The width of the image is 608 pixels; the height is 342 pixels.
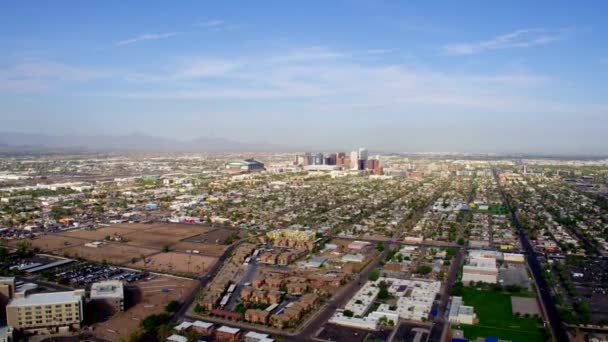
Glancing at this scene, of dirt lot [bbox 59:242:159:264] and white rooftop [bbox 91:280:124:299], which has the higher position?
white rooftop [bbox 91:280:124:299]

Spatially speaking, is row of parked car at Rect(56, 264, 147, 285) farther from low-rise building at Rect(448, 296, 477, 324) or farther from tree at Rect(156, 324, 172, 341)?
low-rise building at Rect(448, 296, 477, 324)

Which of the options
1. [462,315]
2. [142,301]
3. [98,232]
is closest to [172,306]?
[142,301]

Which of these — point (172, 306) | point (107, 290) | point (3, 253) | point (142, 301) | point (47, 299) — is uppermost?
point (47, 299)

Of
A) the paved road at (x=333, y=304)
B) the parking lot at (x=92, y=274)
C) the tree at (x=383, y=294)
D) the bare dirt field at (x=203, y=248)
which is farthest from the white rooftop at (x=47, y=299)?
the tree at (x=383, y=294)

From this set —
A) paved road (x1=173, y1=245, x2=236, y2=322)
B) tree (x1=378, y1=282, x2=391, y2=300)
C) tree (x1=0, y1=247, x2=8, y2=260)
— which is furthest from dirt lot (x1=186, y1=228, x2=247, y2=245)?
tree (x1=378, y1=282, x2=391, y2=300)

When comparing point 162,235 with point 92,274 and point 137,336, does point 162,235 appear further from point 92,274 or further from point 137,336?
point 137,336

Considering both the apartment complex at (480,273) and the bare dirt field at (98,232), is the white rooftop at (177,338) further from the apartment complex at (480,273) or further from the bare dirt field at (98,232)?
the bare dirt field at (98,232)
